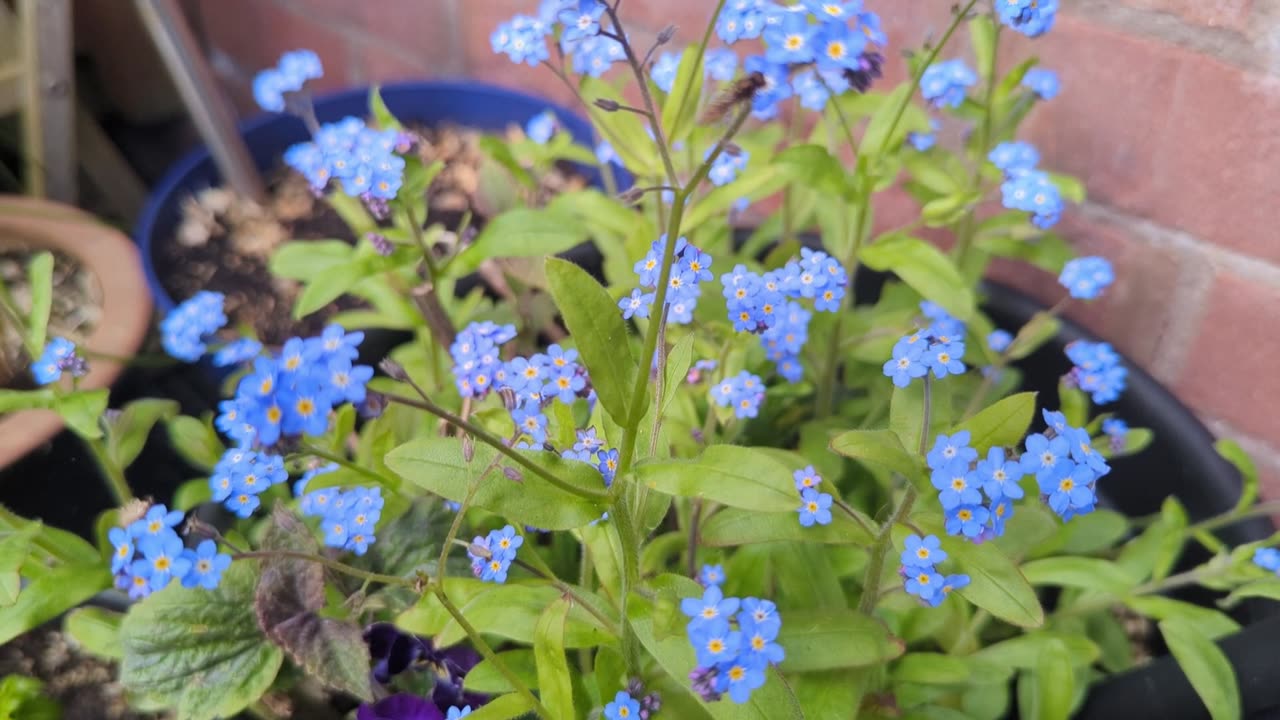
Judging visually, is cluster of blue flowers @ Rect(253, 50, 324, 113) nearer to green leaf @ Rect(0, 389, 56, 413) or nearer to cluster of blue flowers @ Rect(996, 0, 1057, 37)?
green leaf @ Rect(0, 389, 56, 413)

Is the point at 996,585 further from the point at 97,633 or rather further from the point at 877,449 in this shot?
the point at 97,633

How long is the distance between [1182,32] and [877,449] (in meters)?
0.69

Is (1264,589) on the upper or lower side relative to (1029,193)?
lower

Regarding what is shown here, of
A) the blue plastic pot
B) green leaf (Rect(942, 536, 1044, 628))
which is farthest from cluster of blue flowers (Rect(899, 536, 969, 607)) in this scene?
the blue plastic pot

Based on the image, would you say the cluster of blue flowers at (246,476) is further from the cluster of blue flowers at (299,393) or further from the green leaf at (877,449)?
the green leaf at (877,449)

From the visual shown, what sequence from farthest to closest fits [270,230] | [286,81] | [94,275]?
[270,230]
[94,275]
[286,81]

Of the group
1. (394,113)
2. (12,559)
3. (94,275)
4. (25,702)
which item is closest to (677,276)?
(12,559)

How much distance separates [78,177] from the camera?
1.90 meters

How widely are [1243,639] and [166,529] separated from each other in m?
0.90

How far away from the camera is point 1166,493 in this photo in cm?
115

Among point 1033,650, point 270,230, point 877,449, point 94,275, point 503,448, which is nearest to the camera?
point 503,448

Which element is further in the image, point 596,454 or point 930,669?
point 930,669

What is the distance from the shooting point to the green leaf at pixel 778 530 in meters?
0.76

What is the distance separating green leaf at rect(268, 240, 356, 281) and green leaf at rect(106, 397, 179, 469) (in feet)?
0.60
